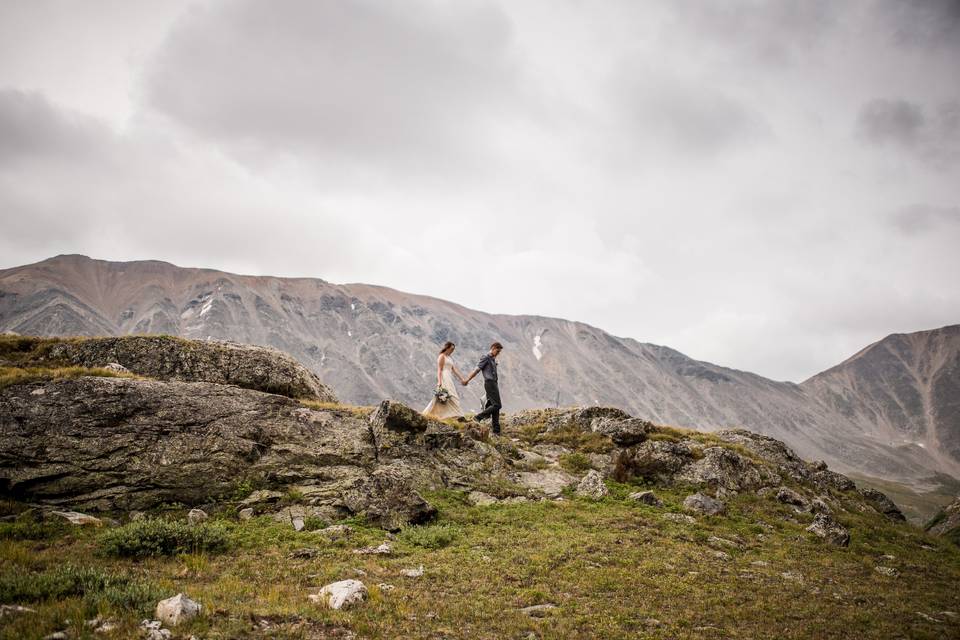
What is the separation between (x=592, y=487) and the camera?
2159 centimetres

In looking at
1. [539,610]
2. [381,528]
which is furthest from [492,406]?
[539,610]

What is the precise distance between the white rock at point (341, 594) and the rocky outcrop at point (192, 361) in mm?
16411

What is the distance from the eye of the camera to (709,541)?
53.9ft

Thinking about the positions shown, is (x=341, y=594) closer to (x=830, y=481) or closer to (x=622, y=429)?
(x=622, y=429)

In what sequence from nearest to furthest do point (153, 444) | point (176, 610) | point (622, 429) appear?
point (176, 610), point (153, 444), point (622, 429)

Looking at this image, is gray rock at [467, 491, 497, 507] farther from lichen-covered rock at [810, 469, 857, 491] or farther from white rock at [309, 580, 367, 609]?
lichen-covered rock at [810, 469, 857, 491]

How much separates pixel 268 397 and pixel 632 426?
19613mm

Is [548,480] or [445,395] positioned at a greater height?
[445,395]

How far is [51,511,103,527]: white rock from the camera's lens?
44.6 feet

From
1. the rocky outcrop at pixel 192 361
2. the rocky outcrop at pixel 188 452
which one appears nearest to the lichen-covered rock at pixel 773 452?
the rocky outcrop at pixel 188 452

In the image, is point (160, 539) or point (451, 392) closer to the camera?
point (160, 539)

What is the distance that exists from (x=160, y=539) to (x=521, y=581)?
30.6ft

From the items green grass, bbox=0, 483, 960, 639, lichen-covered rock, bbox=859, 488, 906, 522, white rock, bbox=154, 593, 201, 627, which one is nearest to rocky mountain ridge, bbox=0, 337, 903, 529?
green grass, bbox=0, 483, 960, 639

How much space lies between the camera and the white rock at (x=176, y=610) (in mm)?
7777
